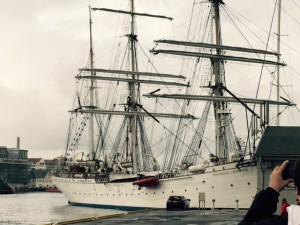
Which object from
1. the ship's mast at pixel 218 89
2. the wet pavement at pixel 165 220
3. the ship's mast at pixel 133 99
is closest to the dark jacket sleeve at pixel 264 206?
the wet pavement at pixel 165 220

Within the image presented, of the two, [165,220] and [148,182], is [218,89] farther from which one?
[165,220]

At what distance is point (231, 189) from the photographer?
48.3 meters

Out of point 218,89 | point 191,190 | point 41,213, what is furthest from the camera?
point 41,213

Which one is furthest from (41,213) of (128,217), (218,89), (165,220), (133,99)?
(165,220)

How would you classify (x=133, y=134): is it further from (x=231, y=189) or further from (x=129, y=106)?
(x=231, y=189)

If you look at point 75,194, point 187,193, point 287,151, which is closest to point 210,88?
point 187,193

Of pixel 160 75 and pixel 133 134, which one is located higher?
pixel 160 75

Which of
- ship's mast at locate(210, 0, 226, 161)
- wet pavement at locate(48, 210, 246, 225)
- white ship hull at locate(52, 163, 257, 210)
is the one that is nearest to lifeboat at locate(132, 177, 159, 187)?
white ship hull at locate(52, 163, 257, 210)

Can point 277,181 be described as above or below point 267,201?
above

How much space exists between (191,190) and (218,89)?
1103 cm

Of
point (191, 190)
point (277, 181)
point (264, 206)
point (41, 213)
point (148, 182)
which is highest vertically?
point (148, 182)

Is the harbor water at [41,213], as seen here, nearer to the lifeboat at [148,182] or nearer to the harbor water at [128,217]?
the harbor water at [128,217]

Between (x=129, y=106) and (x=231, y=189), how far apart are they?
88.6ft

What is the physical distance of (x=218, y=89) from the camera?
56.2m
